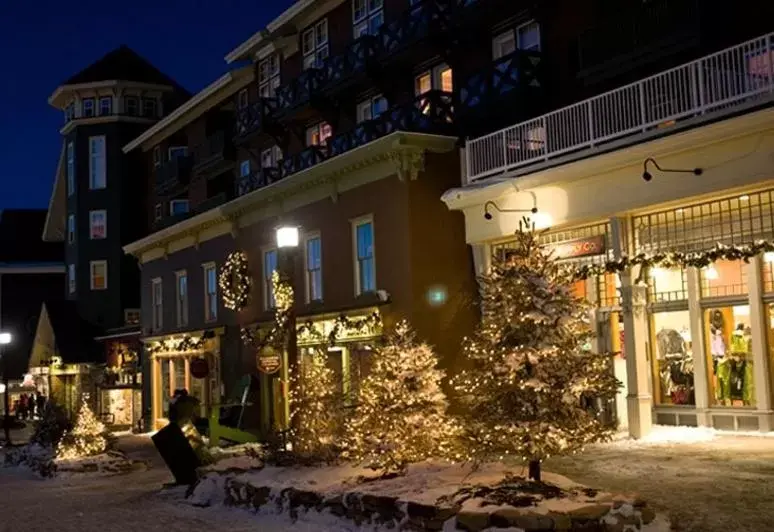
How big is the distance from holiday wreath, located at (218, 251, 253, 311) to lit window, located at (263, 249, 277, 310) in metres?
0.76

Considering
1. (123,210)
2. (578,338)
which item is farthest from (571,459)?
(123,210)

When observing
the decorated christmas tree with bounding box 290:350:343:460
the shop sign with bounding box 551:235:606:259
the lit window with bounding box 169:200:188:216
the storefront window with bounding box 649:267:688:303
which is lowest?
the decorated christmas tree with bounding box 290:350:343:460

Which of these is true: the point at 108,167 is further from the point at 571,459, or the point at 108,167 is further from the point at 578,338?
the point at 578,338

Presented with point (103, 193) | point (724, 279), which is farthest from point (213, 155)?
point (724, 279)

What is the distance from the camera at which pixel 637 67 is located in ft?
61.6

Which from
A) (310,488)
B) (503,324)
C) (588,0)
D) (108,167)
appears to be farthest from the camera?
(108,167)

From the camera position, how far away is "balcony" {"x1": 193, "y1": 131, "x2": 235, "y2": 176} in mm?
35031

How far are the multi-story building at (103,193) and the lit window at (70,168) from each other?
2.0 inches

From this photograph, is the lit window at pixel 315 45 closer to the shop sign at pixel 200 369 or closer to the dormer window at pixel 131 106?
the shop sign at pixel 200 369

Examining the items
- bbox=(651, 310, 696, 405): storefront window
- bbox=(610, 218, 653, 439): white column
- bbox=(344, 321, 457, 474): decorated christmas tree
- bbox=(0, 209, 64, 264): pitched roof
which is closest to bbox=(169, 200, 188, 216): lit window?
bbox=(0, 209, 64, 264): pitched roof

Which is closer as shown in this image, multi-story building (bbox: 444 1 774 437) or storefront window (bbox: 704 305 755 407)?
multi-story building (bbox: 444 1 774 437)

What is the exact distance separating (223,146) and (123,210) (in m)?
15.2

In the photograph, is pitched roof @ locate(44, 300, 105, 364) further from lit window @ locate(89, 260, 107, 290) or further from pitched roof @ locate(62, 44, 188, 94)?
pitched roof @ locate(62, 44, 188, 94)

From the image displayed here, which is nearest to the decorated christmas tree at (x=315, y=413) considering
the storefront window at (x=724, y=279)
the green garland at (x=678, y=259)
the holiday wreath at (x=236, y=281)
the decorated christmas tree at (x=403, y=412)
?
the decorated christmas tree at (x=403, y=412)
